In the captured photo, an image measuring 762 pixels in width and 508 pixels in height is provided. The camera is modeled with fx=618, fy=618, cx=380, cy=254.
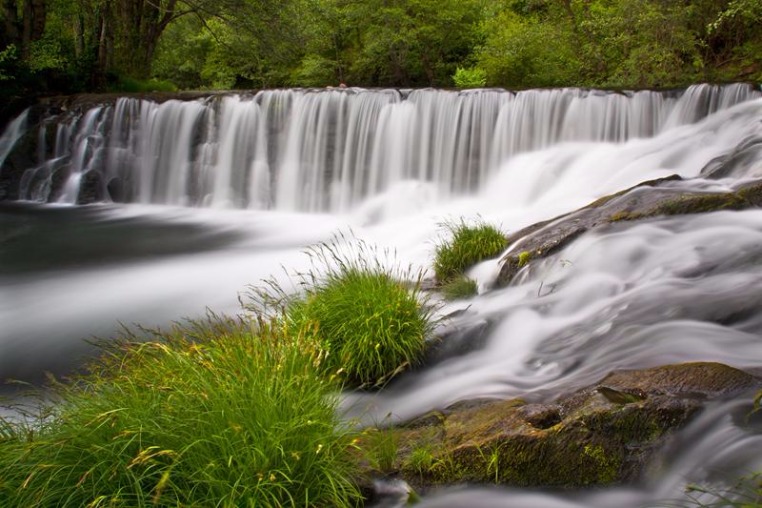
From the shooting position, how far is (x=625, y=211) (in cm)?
658

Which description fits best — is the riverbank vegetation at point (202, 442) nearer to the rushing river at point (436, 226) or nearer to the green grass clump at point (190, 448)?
the green grass clump at point (190, 448)

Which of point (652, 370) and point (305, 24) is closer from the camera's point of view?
point (652, 370)

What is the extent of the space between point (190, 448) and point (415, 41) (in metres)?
17.7

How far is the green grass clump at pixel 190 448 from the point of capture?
8.07 feet

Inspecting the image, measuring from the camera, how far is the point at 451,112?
12.5 metres

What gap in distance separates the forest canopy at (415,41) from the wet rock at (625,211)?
662 cm

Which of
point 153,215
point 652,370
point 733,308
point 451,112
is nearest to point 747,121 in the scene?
point 451,112

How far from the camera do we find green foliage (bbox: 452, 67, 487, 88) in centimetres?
1727

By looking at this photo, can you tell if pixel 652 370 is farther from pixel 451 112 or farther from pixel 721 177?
pixel 451 112

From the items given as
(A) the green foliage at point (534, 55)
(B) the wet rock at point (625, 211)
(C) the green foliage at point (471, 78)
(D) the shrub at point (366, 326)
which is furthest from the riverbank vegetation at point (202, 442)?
(C) the green foliage at point (471, 78)

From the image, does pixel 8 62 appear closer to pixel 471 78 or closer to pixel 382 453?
pixel 471 78

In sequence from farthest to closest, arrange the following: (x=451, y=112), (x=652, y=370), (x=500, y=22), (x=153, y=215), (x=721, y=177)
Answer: (x=500, y=22), (x=153, y=215), (x=451, y=112), (x=721, y=177), (x=652, y=370)

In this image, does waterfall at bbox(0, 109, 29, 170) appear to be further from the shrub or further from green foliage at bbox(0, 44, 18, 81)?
Result: the shrub

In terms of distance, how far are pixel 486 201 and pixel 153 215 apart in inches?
288
